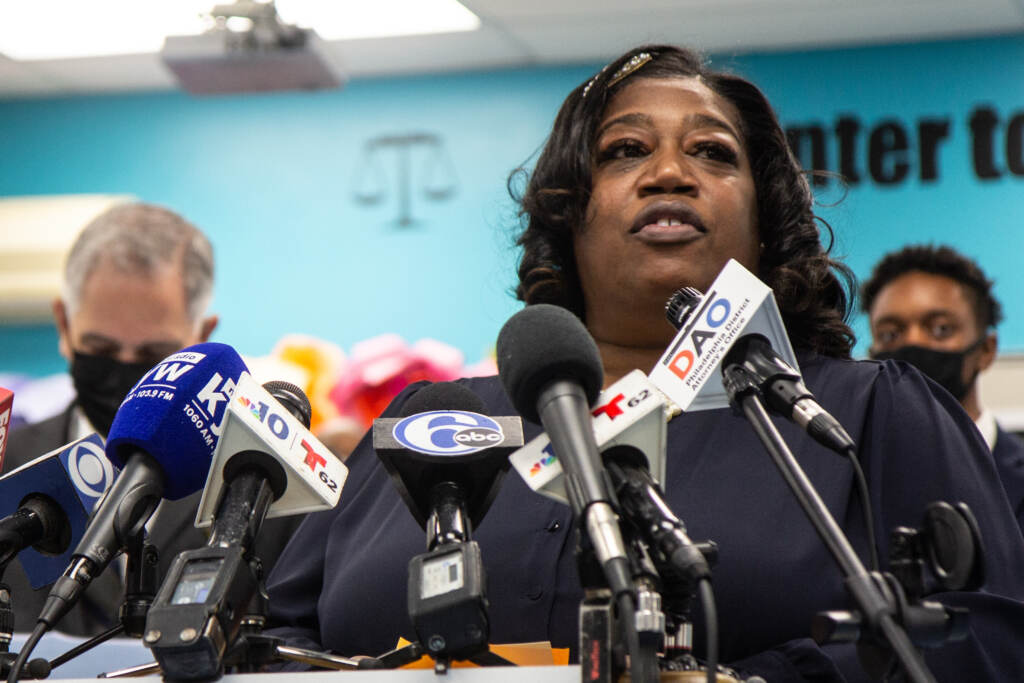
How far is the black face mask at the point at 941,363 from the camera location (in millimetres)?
4074

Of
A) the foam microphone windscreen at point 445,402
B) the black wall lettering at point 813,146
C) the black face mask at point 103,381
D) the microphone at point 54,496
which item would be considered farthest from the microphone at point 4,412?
the black wall lettering at point 813,146

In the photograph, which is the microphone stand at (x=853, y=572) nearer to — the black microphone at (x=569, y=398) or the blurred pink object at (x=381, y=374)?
the black microphone at (x=569, y=398)

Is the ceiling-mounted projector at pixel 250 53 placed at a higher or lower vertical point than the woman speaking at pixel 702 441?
higher

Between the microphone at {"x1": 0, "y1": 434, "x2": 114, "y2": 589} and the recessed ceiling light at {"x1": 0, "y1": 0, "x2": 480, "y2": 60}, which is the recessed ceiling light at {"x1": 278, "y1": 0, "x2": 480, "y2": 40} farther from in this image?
the microphone at {"x1": 0, "y1": 434, "x2": 114, "y2": 589}

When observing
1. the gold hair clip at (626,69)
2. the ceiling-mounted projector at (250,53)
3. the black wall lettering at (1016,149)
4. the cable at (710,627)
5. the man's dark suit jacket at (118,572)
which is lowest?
the man's dark suit jacket at (118,572)

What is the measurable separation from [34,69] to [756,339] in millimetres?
5543

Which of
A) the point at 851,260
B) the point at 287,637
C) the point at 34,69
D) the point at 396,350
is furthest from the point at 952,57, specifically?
the point at 287,637

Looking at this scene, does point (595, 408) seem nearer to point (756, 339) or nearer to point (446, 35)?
point (756, 339)

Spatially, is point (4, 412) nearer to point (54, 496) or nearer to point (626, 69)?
point (54, 496)

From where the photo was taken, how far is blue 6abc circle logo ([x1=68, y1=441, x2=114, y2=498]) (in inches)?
57.4

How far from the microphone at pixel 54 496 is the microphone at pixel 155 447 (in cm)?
10

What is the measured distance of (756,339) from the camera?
1.32 metres

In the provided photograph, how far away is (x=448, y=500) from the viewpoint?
124 cm

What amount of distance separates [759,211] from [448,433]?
1.00m
